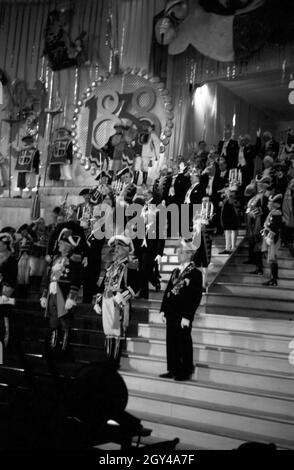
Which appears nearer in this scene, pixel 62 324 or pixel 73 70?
pixel 62 324

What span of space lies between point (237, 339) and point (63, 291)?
2.46 m

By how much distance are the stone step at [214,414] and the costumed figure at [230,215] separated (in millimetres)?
3661

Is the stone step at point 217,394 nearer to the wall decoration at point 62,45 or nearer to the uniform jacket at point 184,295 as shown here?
the uniform jacket at point 184,295

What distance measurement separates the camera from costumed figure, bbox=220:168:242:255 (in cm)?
948

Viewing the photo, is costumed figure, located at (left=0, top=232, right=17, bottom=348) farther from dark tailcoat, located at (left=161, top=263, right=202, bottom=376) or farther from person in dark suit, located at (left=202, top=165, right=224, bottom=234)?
person in dark suit, located at (left=202, top=165, right=224, bottom=234)

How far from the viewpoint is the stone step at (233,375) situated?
617 centimetres

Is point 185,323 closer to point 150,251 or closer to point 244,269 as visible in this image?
point 150,251

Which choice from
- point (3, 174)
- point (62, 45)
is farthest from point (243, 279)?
point (62, 45)

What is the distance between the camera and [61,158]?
15.8 metres

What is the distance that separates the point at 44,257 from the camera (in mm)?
10320

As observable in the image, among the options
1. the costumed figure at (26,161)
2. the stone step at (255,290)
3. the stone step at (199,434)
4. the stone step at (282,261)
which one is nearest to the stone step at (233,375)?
the stone step at (199,434)
